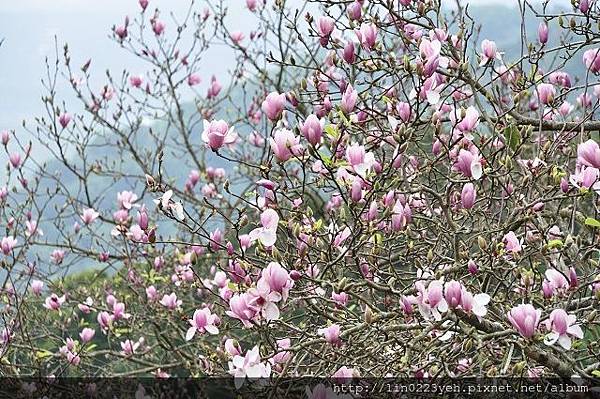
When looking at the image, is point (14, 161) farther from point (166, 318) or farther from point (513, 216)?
point (513, 216)

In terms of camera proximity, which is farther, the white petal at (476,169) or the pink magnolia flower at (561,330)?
the white petal at (476,169)

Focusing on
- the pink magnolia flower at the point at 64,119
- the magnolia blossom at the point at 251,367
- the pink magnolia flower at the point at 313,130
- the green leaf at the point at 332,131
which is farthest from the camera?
the pink magnolia flower at the point at 64,119

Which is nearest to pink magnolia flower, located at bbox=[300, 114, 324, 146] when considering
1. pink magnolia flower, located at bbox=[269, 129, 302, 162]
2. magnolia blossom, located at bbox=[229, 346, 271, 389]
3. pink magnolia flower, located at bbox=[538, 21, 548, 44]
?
pink magnolia flower, located at bbox=[269, 129, 302, 162]

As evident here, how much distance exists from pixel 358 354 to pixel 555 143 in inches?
38.9

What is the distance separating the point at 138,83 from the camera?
5613mm

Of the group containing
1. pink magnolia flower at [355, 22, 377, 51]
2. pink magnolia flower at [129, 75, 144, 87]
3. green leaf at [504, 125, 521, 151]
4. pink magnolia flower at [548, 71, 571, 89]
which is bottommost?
green leaf at [504, 125, 521, 151]

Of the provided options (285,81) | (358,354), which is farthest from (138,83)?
(358,354)

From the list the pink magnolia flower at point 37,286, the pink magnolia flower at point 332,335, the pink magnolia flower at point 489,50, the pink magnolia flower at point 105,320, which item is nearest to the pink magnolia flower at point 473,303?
the pink magnolia flower at point 332,335

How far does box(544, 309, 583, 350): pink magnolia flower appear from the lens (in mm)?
1590

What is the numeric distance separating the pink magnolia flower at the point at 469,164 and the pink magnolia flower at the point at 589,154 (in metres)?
0.27

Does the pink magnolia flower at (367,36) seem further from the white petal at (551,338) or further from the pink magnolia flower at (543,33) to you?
the white petal at (551,338)

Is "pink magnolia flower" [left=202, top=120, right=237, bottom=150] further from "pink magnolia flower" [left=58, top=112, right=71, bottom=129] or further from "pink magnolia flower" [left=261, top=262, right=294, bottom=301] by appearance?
"pink magnolia flower" [left=58, top=112, right=71, bottom=129]

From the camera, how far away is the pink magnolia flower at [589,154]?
1737 mm

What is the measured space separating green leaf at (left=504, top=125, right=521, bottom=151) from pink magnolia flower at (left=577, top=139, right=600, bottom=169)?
233mm
